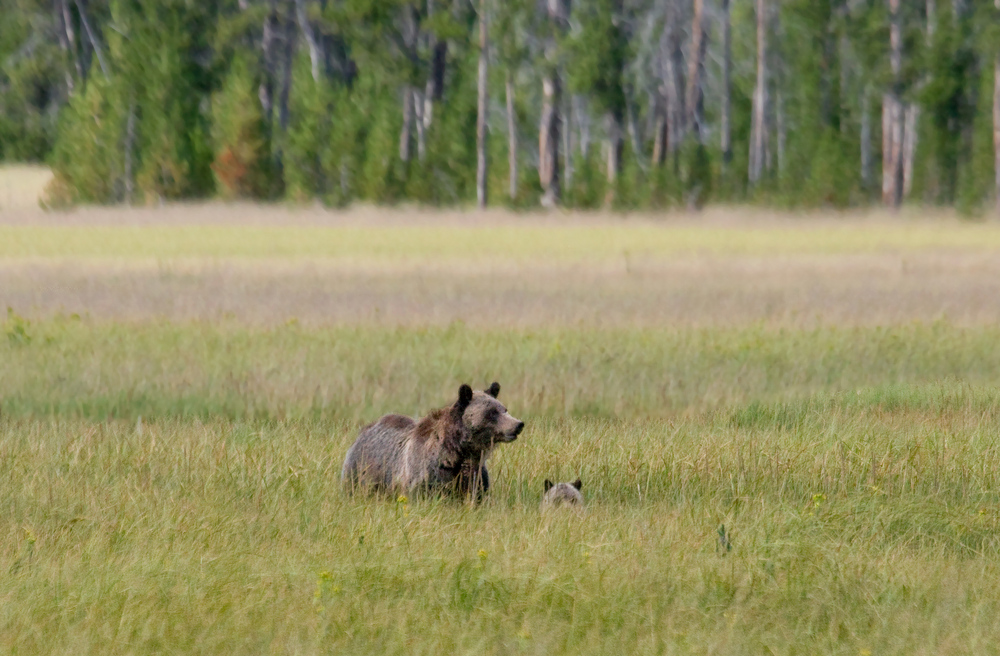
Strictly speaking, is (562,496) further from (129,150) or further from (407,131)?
(407,131)

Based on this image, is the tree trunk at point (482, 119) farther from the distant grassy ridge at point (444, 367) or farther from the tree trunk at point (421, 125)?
the distant grassy ridge at point (444, 367)

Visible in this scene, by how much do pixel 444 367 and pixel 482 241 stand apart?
21022 millimetres

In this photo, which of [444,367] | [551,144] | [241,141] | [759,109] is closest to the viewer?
[444,367]

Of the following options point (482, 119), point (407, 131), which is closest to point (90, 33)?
point (407, 131)

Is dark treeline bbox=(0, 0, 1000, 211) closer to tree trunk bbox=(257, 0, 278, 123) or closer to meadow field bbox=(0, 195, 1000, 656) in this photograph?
tree trunk bbox=(257, 0, 278, 123)

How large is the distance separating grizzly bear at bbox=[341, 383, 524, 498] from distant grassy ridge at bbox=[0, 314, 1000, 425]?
3143mm

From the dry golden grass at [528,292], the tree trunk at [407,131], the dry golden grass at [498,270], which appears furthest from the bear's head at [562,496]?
the tree trunk at [407,131]

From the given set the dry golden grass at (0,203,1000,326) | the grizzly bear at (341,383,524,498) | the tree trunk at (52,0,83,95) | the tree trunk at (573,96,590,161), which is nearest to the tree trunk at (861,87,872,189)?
the tree trunk at (573,96,590,161)

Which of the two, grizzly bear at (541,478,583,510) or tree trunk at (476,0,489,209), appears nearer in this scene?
grizzly bear at (541,478,583,510)

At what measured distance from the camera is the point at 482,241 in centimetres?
3425

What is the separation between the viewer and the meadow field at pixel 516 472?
18.6ft

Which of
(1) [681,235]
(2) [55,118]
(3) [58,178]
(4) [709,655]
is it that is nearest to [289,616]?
(4) [709,655]

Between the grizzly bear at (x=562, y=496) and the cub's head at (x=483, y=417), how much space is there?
1.42 ft

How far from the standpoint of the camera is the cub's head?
7.19 meters
